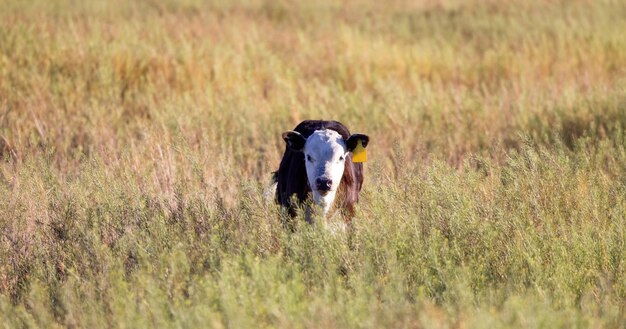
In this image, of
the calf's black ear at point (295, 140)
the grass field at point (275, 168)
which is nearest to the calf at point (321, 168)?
the calf's black ear at point (295, 140)

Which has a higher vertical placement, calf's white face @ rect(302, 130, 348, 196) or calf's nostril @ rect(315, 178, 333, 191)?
calf's white face @ rect(302, 130, 348, 196)

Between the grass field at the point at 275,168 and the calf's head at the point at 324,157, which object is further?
the calf's head at the point at 324,157

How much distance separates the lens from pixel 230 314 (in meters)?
3.98

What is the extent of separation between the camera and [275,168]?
28.3ft

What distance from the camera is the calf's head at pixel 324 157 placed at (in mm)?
5977

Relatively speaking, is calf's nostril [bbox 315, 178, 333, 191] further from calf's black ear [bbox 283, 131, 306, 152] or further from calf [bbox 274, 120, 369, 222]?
calf's black ear [bbox 283, 131, 306, 152]

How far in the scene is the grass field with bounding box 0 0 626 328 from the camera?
451 cm

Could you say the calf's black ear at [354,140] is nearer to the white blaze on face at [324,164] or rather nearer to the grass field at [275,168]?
the white blaze on face at [324,164]

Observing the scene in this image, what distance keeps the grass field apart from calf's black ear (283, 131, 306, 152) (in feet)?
1.28

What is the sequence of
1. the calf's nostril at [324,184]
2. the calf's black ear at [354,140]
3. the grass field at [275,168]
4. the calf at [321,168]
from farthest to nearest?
1. the calf's black ear at [354,140]
2. the calf at [321,168]
3. the calf's nostril at [324,184]
4. the grass field at [275,168]

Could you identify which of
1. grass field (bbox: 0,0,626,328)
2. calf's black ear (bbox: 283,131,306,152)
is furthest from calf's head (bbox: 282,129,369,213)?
grass field (bbox: 0,0,626,328)

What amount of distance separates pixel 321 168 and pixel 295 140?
46cm

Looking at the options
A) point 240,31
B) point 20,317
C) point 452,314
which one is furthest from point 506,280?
point 240,31

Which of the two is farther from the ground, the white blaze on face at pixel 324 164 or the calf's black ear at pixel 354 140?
the calf's black ear at pixel 354 140
